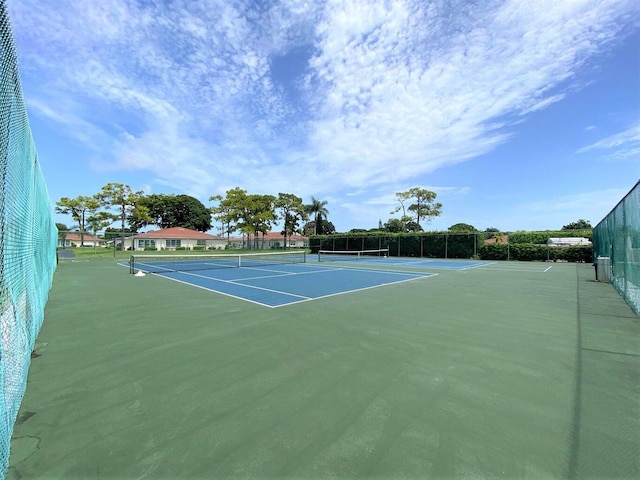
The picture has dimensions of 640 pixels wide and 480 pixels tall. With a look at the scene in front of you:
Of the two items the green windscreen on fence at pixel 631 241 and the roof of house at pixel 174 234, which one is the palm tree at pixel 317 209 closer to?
the roof of house at pixel 174 234

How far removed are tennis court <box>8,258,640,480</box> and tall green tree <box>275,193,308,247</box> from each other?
4241 centimetres

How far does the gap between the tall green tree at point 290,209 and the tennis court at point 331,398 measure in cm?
4241

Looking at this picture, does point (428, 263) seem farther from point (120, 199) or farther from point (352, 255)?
point (120, 199)

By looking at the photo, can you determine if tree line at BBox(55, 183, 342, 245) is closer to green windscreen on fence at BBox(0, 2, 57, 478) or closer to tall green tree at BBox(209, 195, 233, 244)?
tall green tree at BBox(209, 195, 233, 244)

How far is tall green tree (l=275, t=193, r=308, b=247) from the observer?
1861 inches

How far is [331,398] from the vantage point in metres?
2.73

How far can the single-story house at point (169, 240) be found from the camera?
47844mm

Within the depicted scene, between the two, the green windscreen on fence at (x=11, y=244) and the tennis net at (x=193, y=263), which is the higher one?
Answer: the green windscreen on fence at (x=11, y=244)

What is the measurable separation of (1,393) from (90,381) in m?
1.20

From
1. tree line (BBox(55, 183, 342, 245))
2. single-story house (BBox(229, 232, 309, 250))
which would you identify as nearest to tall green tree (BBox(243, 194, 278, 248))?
tree line (BBox(55, 183, 342, 245))

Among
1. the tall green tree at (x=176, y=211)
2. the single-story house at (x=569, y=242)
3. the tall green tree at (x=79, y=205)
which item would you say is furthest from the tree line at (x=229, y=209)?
the single-story house at (x=569, y=242)

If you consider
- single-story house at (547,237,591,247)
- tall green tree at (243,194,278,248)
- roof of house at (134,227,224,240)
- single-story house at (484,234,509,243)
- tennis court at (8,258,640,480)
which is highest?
tall green tree at (243,194,278,248)

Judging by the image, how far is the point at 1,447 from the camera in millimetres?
1866

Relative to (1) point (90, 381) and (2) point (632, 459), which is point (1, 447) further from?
(2) point (632, 459)
